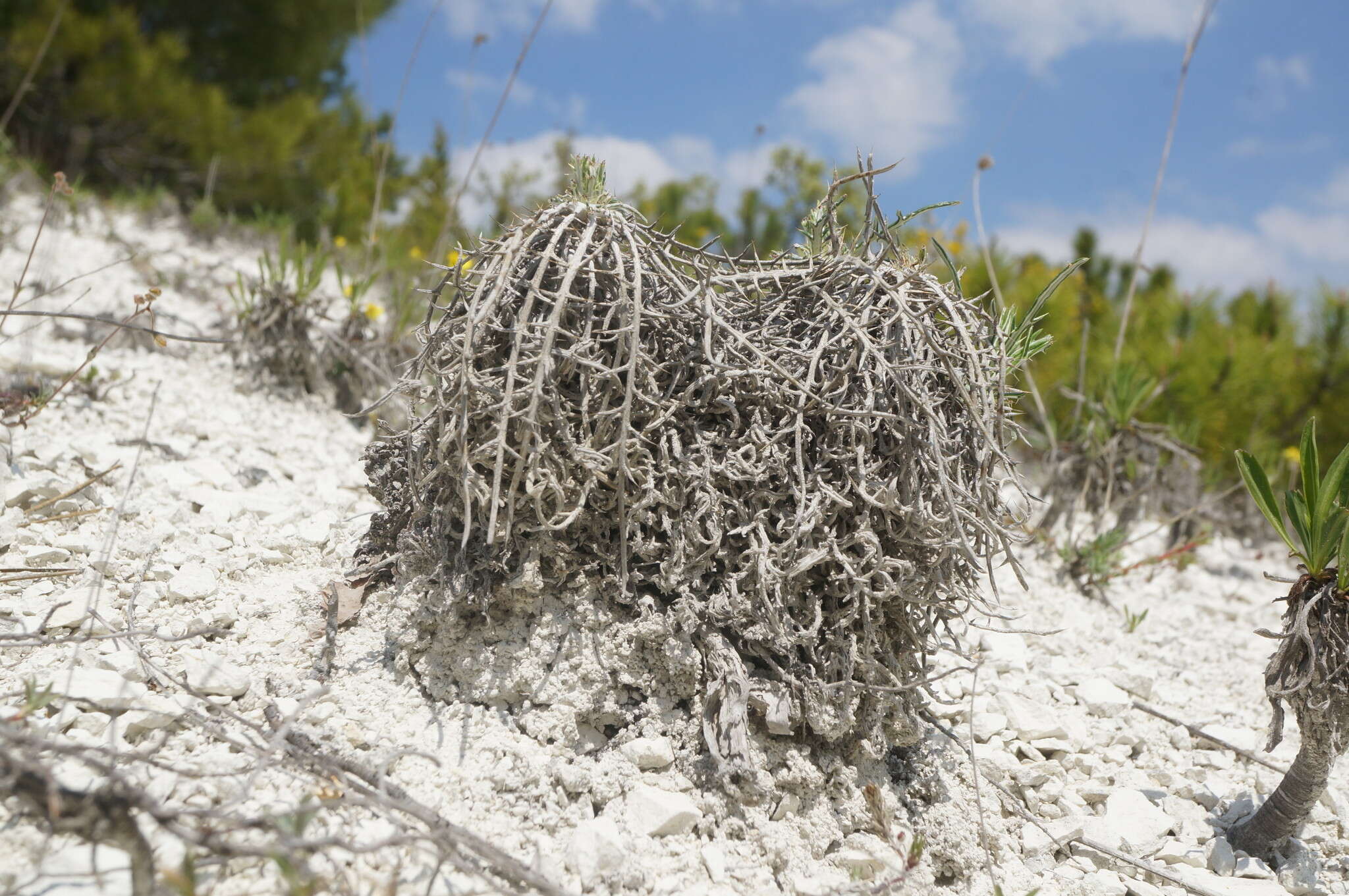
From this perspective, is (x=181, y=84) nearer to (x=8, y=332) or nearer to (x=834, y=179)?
(x=8, y=332)

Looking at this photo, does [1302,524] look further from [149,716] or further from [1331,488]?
[149,716]

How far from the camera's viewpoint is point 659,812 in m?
1.73

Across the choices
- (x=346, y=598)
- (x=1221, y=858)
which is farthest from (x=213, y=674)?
(x=1221, y=858)

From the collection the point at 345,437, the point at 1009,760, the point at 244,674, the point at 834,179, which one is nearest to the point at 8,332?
the point at 345,437

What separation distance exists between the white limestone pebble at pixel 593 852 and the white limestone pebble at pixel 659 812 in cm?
6

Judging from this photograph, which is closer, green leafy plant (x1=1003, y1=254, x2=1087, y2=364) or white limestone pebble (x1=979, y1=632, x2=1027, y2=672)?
green leafy plant (x1=1003, y1=254, x2=1087, y2=364)

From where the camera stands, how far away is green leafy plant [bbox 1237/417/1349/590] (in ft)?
6.63

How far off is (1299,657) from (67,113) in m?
9.69

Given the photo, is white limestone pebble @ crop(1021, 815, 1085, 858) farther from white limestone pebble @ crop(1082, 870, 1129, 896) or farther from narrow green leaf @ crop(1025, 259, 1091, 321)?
narrow green leaf @ crop(1025, 259, 1091, 321)

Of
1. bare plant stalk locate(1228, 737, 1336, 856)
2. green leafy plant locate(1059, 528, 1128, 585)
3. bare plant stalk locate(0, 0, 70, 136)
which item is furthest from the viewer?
bare plant stalk locate(0, 0, 70, 136)

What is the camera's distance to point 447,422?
192cm

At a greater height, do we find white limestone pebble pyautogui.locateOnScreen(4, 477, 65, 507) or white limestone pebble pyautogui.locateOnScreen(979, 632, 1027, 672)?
white limestone pebble pyautogui.locateOnScreen(979, 632, 1027, 672)

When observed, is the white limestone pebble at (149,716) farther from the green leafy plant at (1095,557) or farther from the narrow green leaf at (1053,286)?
the green leafy plant at (1095,557)

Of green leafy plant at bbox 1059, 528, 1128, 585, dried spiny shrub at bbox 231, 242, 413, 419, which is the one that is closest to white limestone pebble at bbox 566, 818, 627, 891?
dried spiny shrub at bbox 231, 242, 413, 419
